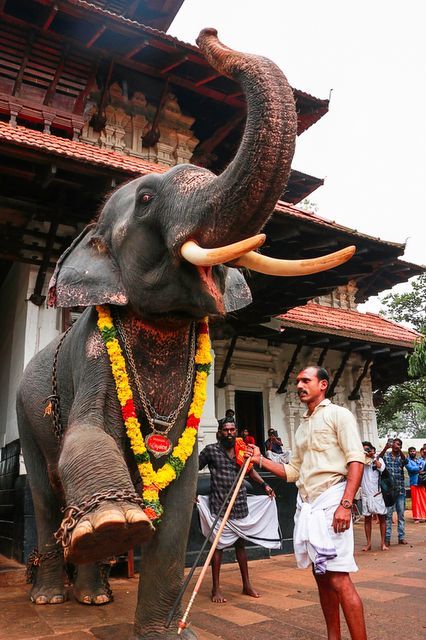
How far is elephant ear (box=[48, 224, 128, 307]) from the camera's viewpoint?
9.28ft

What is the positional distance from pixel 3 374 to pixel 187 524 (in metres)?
6.81

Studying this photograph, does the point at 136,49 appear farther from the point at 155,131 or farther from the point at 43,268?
the point at 43,268

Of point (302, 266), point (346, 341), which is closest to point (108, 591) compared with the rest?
point (302, 266)

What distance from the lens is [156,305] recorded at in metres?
2.66

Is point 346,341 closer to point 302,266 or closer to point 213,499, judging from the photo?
point 213,499

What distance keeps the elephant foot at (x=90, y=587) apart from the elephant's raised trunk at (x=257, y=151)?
3.14m

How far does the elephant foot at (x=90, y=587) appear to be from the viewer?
416cm

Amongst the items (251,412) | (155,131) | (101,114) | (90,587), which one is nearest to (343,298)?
(251,412)

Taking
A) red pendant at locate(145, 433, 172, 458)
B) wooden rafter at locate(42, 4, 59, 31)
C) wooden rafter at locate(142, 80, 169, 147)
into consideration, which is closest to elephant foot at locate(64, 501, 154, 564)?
red pendant at locate(145, 433, 172, 458)

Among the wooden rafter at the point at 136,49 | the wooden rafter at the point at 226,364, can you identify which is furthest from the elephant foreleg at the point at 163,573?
the wooden rafter at the point at 136,49

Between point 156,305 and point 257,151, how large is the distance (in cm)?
92

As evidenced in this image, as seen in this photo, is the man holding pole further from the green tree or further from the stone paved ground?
the green tree

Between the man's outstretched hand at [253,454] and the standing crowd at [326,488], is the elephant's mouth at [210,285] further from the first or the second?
the man's outstretched hand at [253,454]

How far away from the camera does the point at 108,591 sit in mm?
4305
